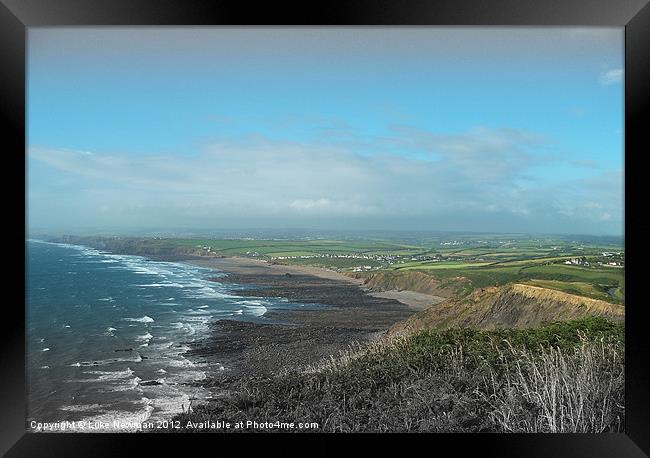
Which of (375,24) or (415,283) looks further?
(415,283)

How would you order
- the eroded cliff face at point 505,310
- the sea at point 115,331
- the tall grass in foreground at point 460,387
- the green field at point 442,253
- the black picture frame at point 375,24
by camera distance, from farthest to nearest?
the green field at point 442,253, the eroded cliff face at point 505,310, the sea at point 115,331, the tall grass in foreground at point 460,387, the black picture frame at point 375,24

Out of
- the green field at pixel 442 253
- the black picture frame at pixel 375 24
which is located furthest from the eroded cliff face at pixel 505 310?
the black picture frame at pixel 375 24

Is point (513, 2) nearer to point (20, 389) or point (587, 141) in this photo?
point (587, 141)

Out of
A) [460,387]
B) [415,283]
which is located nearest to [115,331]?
[415,283]

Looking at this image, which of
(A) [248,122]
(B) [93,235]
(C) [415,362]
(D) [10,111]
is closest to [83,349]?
(B) [93,235]

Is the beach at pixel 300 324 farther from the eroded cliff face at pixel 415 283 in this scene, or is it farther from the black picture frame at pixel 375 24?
the black picture frame at pixel 375 24

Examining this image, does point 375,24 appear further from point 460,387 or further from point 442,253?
point 460,387
